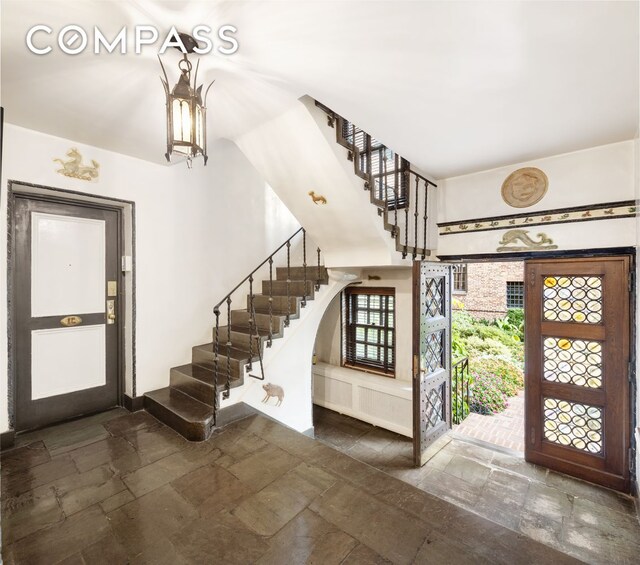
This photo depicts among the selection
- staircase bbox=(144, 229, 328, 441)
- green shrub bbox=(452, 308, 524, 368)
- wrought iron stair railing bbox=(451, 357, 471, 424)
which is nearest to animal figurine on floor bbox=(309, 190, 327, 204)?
staircase bbox=(144, 229, 328, 441)

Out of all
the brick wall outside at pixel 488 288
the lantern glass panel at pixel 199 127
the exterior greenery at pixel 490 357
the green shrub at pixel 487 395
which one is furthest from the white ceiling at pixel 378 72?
the brick wall outside at pixel 488 288

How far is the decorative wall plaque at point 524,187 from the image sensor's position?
3143mm

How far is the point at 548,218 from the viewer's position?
123 inches

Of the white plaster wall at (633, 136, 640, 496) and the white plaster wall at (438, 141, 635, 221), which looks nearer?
the white plaster wall at (633, 136, 640, 496)

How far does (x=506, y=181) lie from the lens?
3330mm

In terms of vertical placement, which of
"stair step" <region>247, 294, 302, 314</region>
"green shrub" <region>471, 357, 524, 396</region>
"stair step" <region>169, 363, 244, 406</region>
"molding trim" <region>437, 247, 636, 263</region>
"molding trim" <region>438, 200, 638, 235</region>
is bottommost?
"green shrub" <region>471, 357, 524, 396</region>

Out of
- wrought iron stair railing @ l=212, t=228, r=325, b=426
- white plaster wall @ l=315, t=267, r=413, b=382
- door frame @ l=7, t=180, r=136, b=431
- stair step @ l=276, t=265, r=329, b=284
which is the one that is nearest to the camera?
door frame @ l=7, t=180, r=136, b=431

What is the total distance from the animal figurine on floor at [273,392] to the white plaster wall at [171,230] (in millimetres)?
1078

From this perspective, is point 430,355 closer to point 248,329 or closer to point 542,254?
point 542,254

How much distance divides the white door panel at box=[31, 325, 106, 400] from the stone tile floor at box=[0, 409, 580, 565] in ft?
1.55

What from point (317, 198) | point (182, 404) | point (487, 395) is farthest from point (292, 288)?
point (487, 395)

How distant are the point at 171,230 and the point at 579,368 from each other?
14.9 feet

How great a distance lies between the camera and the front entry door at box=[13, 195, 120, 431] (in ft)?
9.00

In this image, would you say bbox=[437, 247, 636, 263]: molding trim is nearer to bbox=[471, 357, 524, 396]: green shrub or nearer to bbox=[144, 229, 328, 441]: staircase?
bbox=[144, 229, 328, 441]: staircase
